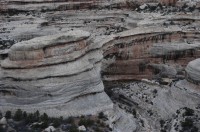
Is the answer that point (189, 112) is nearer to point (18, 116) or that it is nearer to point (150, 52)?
point (150, 52)

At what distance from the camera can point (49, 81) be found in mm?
37812

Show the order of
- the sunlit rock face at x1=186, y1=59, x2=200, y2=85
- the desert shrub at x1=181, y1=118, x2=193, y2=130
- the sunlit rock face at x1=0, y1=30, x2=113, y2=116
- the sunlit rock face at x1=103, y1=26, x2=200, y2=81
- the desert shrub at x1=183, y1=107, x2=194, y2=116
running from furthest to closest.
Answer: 1. the sunlit rock face at x1=103, y1=26, x2=200, y2=81
2. the sunlit rock face at x1=186, y1=59, x2=200, y2=85
3. the desert shrub at x1=183, y1=107, x2=194, y2=116
4. the desert shrub at x1=181, y1=118, x2=193, y2=130
5. the sunlit rock face at x1=0, y1=30, x2=113, y2=116

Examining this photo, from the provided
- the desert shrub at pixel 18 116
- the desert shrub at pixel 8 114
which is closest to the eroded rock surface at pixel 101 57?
the desert shrub at pixel 8 114

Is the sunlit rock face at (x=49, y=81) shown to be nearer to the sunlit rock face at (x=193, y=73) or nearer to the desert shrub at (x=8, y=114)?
the desert shrub at (x=8, y=114)

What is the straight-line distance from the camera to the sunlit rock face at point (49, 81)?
123ft

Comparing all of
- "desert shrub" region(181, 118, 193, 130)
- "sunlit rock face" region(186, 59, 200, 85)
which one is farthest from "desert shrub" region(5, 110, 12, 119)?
"sunlit rock face" region(186, 59, 200, 85)

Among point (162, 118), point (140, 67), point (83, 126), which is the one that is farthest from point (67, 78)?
point (140, 67)

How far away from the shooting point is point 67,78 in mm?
38312

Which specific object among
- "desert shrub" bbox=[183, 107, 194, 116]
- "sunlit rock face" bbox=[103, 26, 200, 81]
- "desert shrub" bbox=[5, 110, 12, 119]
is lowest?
"desert shrub" bbox=[183, 107, 194, 116]

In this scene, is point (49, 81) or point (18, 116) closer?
point (18, 116)

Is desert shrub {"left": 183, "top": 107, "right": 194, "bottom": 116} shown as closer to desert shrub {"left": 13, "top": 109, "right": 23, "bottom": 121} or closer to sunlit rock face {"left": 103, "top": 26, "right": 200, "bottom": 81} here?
sunlit rock face {"left": 103, "top": 26, "right": 200, "bottom": 81}

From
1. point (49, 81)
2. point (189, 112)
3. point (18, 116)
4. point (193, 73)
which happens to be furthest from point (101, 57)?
point (18, 116)

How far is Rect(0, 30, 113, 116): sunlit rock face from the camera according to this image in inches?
1475

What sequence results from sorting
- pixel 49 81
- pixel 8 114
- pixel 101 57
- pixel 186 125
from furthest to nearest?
pixel 101 57 < pixel 186 125 < pixel 49 81 < pixel 8 114
